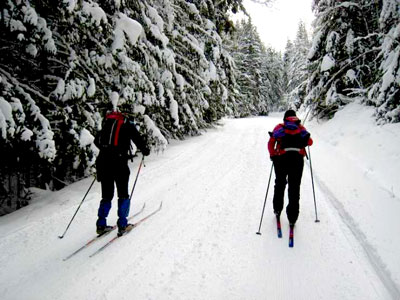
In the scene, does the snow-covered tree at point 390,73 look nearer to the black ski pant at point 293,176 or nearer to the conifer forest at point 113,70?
the conifer forest at point 113,70

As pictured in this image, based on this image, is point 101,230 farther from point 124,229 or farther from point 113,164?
point 113,164

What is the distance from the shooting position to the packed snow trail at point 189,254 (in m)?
3.21

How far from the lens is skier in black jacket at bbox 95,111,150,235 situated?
14.4 ft

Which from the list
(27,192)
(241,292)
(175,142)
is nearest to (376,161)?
(241,292)

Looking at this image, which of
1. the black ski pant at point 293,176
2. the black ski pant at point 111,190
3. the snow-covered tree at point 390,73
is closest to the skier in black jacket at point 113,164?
the black ski pant at point 111,190

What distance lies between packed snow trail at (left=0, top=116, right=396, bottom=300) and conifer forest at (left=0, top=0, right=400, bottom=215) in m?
1.33

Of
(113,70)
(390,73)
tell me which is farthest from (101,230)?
(390,73)

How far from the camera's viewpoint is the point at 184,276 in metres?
3.44

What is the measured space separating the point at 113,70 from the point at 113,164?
372cm

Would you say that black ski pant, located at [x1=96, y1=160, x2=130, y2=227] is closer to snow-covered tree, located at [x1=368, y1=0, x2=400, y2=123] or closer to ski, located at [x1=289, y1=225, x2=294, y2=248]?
ski, located at [x1=289, y1=225, x2=294, y2=248]

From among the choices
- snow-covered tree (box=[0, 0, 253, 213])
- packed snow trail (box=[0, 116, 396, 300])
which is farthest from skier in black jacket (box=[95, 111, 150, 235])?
snow-covered tree (box=[0, 0, 253, 213])

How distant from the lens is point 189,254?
393 centimetres

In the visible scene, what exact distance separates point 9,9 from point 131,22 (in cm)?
262

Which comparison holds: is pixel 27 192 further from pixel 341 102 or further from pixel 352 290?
pixel 341 102
